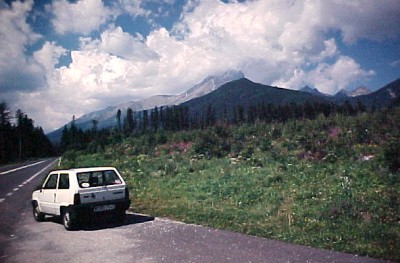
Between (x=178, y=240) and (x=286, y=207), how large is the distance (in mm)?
4053

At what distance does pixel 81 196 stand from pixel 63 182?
1190 millimetres

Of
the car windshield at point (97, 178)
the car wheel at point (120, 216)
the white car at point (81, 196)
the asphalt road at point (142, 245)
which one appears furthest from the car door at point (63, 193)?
the car wheel at point (120, 216)

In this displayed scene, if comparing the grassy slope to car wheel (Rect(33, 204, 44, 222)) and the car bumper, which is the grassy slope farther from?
car wheel (Rect(33, 204, 44, 222))

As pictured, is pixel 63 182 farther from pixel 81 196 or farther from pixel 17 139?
pixel 17 139

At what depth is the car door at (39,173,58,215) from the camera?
1018 cm

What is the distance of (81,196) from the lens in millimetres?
9258

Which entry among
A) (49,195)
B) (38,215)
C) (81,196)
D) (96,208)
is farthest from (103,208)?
(38,215)

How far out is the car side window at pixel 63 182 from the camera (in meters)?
9.85

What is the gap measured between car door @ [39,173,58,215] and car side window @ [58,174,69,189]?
0.28 meters

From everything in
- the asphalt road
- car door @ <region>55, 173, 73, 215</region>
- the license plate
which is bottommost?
the asphalt road

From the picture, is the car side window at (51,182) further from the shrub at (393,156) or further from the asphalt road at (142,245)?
Answer: the shrub at (393,156)

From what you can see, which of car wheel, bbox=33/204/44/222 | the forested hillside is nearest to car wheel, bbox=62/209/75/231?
car wheel, bbox=33/204/44/222

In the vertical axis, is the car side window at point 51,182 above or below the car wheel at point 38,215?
above

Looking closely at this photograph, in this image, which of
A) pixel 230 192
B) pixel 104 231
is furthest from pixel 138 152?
pixel 104 231
